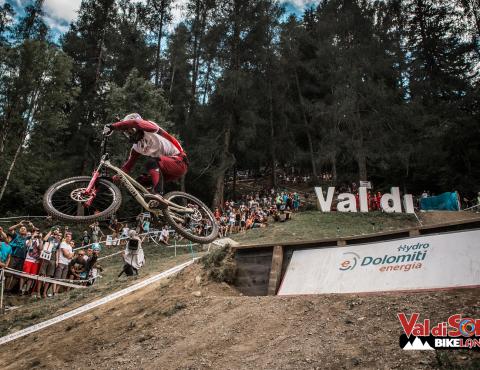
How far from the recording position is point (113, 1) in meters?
29.4

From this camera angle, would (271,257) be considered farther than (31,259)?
No

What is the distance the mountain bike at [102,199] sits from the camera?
19.3 ft

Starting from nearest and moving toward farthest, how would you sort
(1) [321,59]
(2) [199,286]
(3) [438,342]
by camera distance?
(3) [438,342], (2) [199,286], (1) [321,59]

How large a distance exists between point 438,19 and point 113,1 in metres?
26.7

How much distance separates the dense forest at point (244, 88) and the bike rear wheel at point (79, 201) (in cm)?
1720

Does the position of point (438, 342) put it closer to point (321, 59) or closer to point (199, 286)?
point (199, 286)

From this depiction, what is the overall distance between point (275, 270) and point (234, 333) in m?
2.05

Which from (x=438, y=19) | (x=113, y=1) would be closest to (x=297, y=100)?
(x=438, y=19)

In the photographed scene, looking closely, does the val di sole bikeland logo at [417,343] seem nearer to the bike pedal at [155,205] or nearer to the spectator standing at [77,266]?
the bike pedal at [155,205]

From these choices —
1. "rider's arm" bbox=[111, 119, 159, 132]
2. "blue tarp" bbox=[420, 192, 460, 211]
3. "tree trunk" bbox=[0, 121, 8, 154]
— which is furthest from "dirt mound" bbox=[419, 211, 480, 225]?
"tree trunk" bbox=[0, 121, 8, 154]

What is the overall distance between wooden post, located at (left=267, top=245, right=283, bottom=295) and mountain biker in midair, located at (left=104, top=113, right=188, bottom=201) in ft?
9.47

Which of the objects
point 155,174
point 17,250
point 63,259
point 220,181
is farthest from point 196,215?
point 220,181

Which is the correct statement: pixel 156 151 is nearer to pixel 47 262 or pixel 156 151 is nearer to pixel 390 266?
pixel 390 266

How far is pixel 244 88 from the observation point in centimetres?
2717
